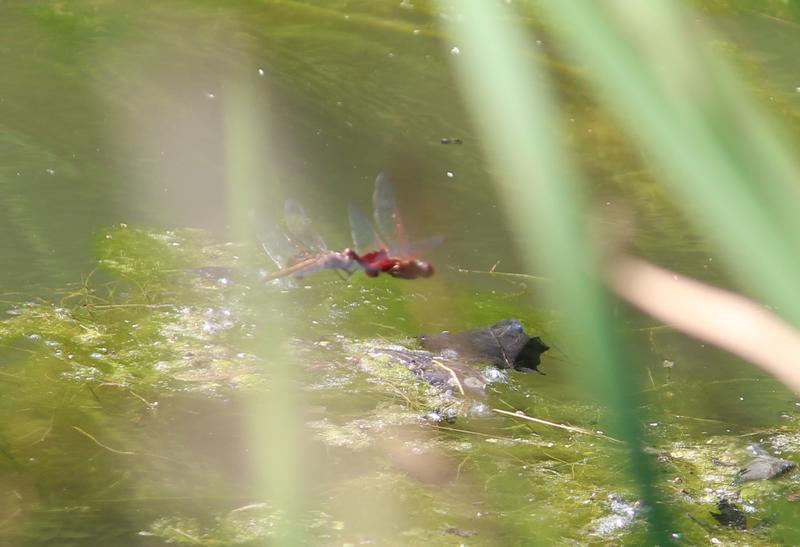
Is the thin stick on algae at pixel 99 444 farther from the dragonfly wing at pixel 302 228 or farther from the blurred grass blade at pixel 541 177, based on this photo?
the blurred grass blade at pixel 541 177

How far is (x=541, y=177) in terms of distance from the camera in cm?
→ 23

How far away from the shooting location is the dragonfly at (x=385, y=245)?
80.1 inches

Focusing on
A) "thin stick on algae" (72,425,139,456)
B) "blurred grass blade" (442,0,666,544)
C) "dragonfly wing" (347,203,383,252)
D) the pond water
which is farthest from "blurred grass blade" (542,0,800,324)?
"dragonfly wing" (347,203,383,252)

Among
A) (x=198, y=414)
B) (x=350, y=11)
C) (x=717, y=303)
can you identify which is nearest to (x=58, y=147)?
(x=198, y=414)

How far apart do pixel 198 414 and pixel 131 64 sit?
1.72 meters

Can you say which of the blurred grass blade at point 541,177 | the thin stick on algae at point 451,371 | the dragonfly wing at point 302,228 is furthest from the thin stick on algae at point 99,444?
the blurred grass blade at point 541,177

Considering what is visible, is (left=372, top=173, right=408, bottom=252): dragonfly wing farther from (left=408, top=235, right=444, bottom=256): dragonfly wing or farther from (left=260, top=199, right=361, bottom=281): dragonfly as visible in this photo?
(left=260, top=199, right=361, bottom=281): dragonfly

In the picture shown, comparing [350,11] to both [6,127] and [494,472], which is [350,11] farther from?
[494,472]

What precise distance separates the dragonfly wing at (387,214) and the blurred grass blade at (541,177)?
1.86 m

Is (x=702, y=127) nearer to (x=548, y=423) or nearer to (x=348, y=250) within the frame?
(x=548, y=423)

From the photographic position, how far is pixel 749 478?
4.73 ft

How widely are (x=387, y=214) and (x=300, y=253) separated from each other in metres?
0.36

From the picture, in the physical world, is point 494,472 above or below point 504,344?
below

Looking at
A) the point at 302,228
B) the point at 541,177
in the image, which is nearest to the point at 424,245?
the point at 302,228
